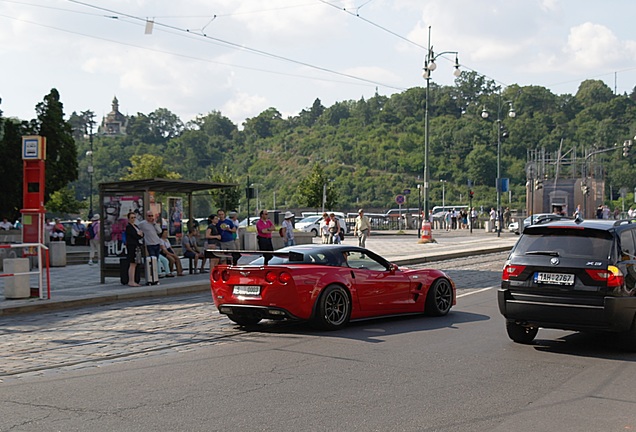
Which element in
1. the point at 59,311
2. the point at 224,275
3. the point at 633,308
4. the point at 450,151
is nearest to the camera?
the point at 633,308

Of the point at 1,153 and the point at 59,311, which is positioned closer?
the point at 59,311

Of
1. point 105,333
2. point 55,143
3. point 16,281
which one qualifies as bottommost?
point 105,333

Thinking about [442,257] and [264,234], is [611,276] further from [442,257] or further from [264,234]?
[442,257]

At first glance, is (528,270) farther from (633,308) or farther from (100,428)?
(100,428)

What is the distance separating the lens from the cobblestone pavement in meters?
9.23

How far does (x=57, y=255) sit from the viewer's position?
1023 inches

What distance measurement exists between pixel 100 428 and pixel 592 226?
6.24 m

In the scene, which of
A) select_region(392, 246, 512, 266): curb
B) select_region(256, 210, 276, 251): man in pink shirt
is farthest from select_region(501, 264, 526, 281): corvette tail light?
select_region(392, 246, 512, 266): curb

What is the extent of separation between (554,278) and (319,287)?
326 cm

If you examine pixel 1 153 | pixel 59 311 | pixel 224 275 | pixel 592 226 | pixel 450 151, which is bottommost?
pixel 59 311

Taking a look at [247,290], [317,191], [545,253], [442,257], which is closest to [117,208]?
[247,290]

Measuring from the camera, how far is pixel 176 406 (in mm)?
6754

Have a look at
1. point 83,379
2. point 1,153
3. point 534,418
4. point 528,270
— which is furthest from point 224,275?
point 1,153

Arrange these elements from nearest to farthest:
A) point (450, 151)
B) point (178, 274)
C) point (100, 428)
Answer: point (100, 428)
point (178, 274)
point (450, 151)
